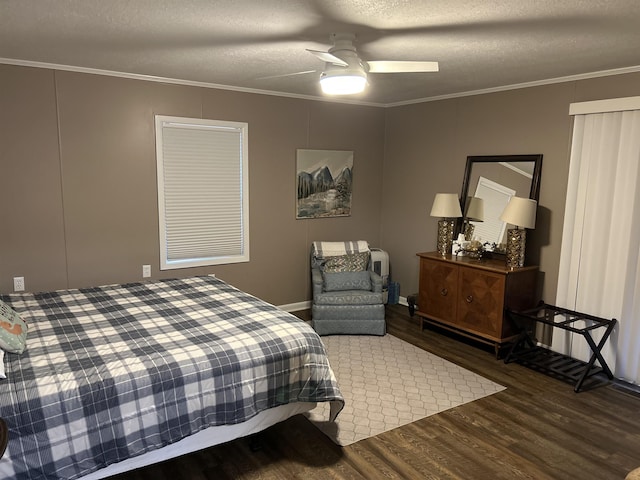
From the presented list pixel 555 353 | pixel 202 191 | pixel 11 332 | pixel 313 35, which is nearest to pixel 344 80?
pixel 313 35

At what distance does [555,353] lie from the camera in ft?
13.6

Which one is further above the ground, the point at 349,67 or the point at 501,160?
the point at 349,67

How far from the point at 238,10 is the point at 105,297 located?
222cm

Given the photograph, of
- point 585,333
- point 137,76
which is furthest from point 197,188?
point 585,333

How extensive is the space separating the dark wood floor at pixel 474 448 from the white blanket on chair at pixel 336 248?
7.32ft

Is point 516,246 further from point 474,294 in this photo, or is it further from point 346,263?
point 346,263

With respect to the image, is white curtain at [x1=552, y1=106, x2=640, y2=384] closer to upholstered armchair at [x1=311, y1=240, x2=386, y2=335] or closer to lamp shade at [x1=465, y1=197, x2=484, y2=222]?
lamp shade at [x1=465, y1=197, x2=484, y2=222]

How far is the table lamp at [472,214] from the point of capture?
184 inches

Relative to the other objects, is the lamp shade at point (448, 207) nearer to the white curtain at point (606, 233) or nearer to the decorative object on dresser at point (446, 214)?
the decorative object on dresser at point (446, 214)

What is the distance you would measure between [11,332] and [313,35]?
2.34m

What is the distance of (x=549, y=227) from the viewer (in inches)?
165

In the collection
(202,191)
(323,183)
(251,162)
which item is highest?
(251,162)

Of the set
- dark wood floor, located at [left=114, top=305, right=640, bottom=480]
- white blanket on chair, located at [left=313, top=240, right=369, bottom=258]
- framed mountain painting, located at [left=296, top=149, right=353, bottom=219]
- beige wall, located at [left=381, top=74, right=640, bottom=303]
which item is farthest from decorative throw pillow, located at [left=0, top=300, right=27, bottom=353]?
beige wall, located at [left=381, top=74, right=640, bottom=303]

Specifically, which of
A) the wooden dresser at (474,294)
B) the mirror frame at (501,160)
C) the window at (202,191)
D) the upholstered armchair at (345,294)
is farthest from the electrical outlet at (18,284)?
the mirror frame at (501,160)
